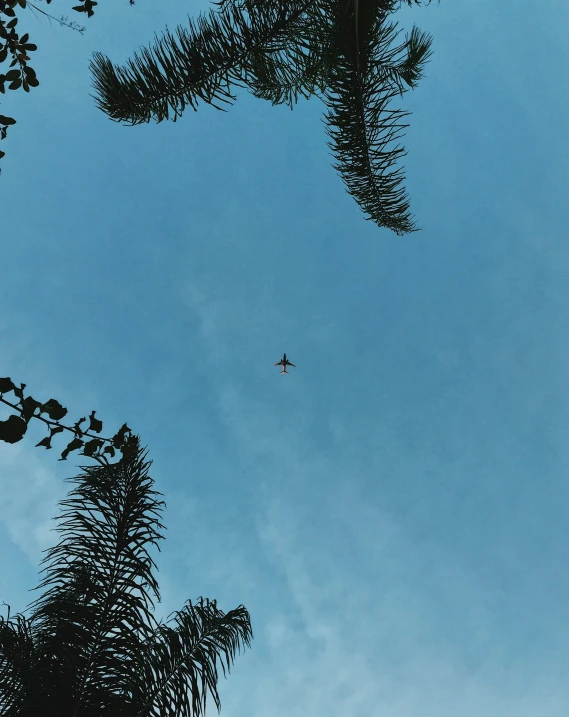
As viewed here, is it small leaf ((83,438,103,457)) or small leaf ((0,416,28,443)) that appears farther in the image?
small leaf ((83,438,103,457))

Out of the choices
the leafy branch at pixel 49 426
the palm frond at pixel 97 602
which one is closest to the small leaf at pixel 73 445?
the leafy branch at pixel 49 426

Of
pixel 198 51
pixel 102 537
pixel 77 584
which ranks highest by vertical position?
pixel 198 51

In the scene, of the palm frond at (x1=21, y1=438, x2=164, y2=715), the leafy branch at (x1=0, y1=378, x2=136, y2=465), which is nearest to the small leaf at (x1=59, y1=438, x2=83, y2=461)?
the leafy branch at (x1=0, y1=378, x2=136, y2=465)

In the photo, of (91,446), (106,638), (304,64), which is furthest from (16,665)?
(304,64)

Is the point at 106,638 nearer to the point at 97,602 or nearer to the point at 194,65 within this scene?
the point at 97,602

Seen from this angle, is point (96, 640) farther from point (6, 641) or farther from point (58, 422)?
point (58, 422)

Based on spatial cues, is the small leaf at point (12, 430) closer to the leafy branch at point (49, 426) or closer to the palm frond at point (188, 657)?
the leafy branch at point (49, 426)

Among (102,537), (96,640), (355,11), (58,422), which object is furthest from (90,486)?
(355,11)

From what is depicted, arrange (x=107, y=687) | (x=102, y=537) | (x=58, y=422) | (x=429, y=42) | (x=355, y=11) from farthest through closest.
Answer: (x=429, y=42) → (x=102, y=537) → (x=107, y=687) → (x=355, y=11) → (x=58, y=422)

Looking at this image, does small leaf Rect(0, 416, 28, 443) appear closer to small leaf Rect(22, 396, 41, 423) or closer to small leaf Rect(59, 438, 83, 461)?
small leaf Rect(22, 396, 41, 423)
